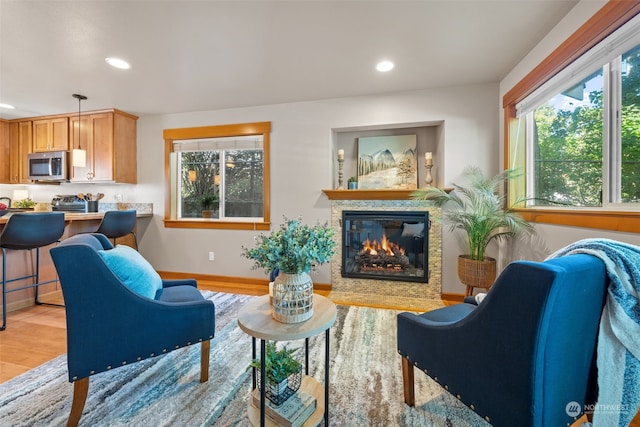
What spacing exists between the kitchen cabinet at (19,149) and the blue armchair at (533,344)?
5.89m

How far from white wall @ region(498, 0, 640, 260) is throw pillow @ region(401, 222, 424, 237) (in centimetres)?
88

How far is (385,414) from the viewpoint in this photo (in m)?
1.35

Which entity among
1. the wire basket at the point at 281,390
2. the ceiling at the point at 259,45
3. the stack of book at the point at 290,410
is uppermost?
the ceiling at the point at 259,45

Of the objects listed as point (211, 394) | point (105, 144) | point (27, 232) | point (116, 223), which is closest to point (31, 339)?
point (27, 232)

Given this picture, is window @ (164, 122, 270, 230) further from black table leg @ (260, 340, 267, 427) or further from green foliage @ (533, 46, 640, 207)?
green foliage @ (533, 46, 640, 207)

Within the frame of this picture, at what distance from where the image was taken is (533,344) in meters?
0.80

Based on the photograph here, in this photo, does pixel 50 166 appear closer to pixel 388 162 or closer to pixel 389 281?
pixel 388 162

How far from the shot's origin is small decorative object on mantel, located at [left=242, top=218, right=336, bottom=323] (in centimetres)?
112

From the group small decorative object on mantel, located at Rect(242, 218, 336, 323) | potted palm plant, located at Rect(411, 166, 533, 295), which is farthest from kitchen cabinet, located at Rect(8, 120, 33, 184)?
potted palm plant, located at Rect(411, 166, 533, 295)

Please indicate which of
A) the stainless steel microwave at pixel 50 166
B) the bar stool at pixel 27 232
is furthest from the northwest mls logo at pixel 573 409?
the stainless steel microwave at pixel 50 166

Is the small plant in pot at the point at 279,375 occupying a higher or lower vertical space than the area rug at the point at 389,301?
higher

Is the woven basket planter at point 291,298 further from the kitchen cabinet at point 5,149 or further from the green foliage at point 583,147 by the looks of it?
the kitchen cabinet at point 5,149

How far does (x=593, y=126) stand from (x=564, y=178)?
42cm

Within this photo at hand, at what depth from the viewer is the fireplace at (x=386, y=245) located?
3039 mm
